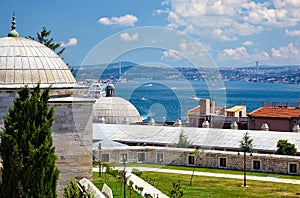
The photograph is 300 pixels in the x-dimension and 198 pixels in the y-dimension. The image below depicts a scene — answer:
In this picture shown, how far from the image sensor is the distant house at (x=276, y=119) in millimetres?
38031

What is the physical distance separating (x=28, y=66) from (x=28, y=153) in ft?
13.7

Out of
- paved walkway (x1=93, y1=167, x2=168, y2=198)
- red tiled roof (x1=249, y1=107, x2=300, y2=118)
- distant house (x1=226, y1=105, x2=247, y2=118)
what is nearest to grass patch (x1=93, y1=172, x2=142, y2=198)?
paved walkway (x1=93, y1=167, x2=168, y2=198)

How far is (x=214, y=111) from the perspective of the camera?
34.3 metres

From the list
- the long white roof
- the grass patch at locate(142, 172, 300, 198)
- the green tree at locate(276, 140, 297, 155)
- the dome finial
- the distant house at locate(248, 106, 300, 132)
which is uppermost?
the dome finial

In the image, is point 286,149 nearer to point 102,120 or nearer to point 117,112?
point 102,120

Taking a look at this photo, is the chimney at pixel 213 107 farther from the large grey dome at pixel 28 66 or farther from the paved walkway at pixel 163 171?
the large grey dome at pixel 28 66

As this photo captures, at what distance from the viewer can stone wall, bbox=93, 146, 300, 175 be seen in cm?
2400

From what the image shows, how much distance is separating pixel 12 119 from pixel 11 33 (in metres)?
5.07

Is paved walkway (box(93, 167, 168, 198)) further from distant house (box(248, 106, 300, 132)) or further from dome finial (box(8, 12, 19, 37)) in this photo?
distant house (box(248, 106, 300, 132))

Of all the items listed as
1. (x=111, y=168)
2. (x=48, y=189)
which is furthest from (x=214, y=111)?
(x=48, y=189)

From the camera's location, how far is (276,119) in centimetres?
3841

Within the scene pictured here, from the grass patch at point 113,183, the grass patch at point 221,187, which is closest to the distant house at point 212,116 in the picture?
the grass patch at point 221,187

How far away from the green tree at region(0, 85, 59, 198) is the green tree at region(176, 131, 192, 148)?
45.0ft

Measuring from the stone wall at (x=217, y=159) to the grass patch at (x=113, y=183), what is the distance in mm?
2625
